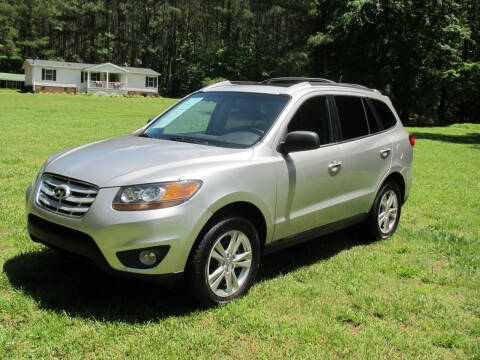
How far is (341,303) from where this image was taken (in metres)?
4.37

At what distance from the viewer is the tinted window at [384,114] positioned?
20.6 ft

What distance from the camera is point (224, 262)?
13.5 ft

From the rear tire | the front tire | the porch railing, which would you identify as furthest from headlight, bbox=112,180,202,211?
the porch railing

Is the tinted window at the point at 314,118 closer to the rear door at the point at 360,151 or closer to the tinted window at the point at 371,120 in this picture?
the rear door at the point at 360,151

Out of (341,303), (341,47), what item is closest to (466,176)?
(341,303)

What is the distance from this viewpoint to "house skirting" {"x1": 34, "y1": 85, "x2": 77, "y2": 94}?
193 feet

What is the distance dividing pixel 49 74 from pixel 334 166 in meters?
61.3

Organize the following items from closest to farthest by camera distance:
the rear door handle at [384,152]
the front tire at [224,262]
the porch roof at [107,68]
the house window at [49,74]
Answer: the front tire at [224,262]
the rear door handle at [384,152]
the house window at [49,74]
the porch roof at [107,68]

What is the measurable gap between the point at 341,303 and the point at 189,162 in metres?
1.84

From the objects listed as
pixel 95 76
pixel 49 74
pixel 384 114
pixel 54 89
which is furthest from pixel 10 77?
pixel 384 114

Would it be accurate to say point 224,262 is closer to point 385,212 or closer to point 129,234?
point 129,234

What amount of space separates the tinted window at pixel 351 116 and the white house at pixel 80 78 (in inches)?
2306

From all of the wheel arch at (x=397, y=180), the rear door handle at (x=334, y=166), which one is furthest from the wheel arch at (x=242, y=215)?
the wheel arch at (x=397, y=180)

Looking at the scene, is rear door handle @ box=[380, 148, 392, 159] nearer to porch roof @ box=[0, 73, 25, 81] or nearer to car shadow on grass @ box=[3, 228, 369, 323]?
car shadow on grass @ box=[3, 228, 369, 323]
